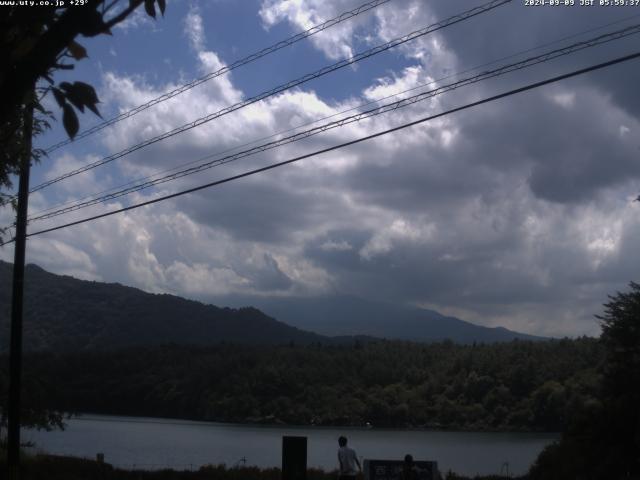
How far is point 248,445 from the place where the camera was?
2447 inches

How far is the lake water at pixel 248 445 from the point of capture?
153 feet

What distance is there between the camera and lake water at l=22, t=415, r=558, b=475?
4666 centimetres

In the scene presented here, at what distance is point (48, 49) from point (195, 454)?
49.7 meters

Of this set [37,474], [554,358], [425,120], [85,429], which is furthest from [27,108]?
[554,358]

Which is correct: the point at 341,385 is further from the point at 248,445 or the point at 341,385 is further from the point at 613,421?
the point at 613,421

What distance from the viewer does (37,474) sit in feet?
65.9

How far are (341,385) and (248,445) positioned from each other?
43.0m

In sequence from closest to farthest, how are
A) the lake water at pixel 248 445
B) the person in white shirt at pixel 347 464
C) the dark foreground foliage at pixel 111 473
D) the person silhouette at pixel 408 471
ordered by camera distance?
the person silhouette at pixel 408 471 → the person in white shirt at pixel 347 464 → the dark foreground foliage at pixel 111 473 → the lake water at pixel 248 445

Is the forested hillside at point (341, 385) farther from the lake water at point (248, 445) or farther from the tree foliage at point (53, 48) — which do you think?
the tree foliage at point (53, 48)

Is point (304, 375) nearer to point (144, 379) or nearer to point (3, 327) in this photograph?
point (144, 379)

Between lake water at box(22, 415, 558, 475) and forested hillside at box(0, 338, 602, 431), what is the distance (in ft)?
12.0

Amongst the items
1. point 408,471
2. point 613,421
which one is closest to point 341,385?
point 613,421

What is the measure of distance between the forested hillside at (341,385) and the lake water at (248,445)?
3657 mm

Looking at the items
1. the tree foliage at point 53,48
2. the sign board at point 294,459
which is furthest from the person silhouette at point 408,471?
the tree foliage at point 53,48
